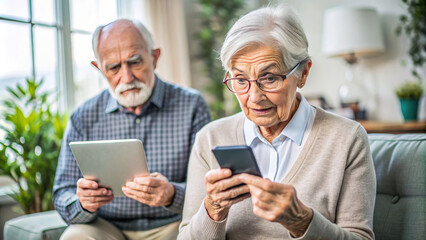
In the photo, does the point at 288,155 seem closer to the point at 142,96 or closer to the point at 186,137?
the point at 186,137

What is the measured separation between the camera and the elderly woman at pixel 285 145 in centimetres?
127

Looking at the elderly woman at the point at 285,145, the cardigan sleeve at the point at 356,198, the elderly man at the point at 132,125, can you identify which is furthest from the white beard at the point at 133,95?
the cardigan sleeve at the point at 356,198

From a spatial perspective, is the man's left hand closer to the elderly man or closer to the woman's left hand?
the elderly man

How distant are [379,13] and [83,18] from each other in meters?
2.59

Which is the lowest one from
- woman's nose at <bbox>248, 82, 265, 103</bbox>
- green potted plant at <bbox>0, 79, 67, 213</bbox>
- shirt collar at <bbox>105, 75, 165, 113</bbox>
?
green potted plant at <bbox>0, 79, 67, 213</bbox>

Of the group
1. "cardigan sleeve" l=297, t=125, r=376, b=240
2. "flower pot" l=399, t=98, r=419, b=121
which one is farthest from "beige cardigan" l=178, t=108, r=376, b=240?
"flower pot" l=399, t=98, r=419, b=121

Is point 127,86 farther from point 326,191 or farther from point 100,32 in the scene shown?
point 326,191

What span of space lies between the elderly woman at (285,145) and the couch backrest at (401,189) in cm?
24

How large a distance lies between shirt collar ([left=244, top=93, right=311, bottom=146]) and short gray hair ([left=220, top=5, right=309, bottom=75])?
178 millimetres

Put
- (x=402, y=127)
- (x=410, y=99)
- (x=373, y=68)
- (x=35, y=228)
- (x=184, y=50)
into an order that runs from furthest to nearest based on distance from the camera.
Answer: (x=184, y=50), (x=373, y=68), (x=410, y=99), (x=402, y=127), (x=35, y=228)

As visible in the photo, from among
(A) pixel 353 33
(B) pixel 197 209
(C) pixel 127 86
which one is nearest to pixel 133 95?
(C) pixel 127 86

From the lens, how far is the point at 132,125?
1953mm

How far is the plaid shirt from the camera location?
1852mm

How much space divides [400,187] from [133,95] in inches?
44.5
